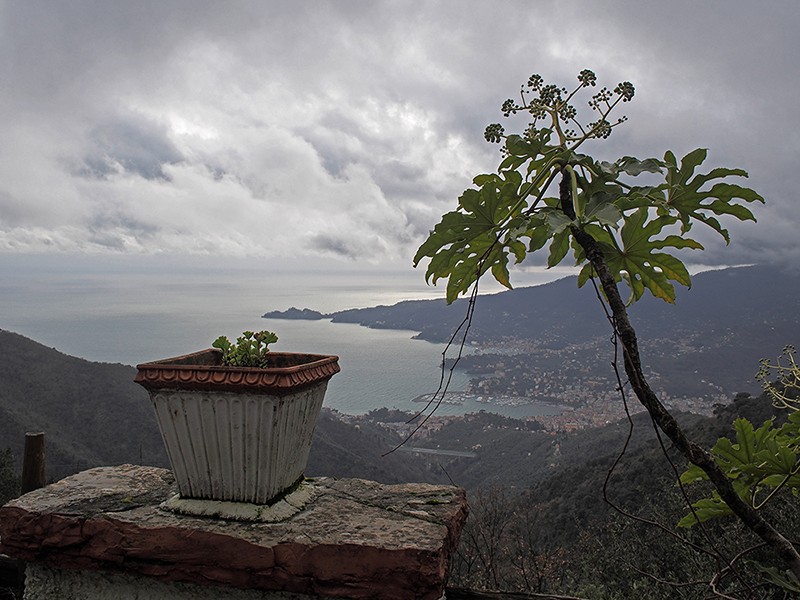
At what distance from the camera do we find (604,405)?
142 feet

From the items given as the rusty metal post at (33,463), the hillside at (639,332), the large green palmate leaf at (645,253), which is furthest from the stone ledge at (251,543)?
the hillside at (639,332)

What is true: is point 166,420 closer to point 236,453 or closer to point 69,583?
point 236,453

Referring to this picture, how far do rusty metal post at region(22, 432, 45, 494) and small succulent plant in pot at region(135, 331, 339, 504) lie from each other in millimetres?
1994

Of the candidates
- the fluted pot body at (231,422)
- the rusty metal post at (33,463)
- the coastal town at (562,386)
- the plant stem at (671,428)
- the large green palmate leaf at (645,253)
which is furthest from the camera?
the coastal town at (562,386)

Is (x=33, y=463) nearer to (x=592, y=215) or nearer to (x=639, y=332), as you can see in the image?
(x=592, y=215)

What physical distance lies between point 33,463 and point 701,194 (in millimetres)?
3294

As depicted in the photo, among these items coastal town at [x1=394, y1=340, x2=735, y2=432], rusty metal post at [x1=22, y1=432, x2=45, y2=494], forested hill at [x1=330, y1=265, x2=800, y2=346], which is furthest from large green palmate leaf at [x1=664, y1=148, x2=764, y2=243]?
forested hill at [x1=330, y1=265, x2=800, y2=346]

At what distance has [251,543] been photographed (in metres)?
1.06

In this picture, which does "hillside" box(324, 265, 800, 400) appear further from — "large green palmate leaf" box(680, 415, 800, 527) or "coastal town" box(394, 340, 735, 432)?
"large green palmate leaf" box(680, 415, 800, 527)

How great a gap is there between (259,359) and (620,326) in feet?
3.37

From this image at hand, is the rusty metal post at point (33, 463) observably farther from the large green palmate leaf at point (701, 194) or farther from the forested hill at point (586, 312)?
the forested hill at point (586, 312)

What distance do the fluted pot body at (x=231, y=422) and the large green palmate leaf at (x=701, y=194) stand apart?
3.01ft

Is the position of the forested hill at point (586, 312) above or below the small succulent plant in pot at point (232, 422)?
above

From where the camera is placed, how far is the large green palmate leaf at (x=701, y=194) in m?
0.91
